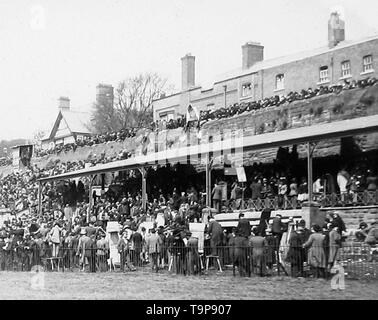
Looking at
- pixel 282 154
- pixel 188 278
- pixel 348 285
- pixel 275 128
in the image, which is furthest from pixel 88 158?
pixel 348 285

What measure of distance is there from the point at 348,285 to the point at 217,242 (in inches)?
177

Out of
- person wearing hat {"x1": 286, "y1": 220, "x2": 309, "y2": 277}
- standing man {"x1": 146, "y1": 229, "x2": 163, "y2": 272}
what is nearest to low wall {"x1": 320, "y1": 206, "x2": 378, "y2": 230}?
person wearing hat {"x1": 286, "y1": 220, "x2": 309, "y2": 277}

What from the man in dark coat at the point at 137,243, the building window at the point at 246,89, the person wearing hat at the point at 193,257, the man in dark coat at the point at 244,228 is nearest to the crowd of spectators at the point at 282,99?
the building window at the point at 246,89

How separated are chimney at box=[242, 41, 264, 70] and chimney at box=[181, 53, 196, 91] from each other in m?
3.89

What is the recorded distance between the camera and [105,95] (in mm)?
47656

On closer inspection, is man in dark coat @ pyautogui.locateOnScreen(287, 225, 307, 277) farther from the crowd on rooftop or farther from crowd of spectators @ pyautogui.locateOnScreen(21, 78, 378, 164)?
crowd of spectators @ pyautogui.locateOnScreen(21, 78, 378, 164)

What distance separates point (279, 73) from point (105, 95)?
1707 centimetres

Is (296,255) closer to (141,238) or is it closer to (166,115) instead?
(141,238)

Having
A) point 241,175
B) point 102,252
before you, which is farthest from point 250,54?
point 102,252

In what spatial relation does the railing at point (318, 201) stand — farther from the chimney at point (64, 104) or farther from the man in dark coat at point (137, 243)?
the chimney at point (64, 104)

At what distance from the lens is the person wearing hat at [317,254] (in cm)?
1373

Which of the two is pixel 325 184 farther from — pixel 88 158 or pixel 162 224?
pixel 88 158

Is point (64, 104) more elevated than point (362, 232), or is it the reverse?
point (64, 104)
